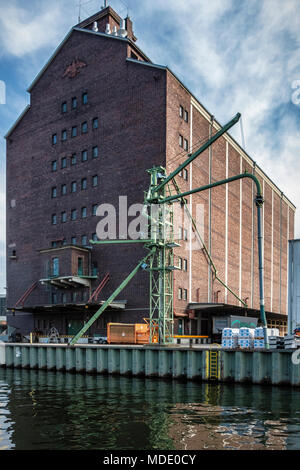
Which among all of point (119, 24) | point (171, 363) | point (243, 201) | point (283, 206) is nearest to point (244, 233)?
point (243, 201)

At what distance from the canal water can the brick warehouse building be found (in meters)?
20.8

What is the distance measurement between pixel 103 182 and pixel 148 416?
36697 millimetres

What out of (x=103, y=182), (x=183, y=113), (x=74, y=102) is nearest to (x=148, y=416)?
(x=103, y=182)

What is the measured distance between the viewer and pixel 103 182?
5191cm

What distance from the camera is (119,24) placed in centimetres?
6156

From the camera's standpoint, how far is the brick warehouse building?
1929 inches

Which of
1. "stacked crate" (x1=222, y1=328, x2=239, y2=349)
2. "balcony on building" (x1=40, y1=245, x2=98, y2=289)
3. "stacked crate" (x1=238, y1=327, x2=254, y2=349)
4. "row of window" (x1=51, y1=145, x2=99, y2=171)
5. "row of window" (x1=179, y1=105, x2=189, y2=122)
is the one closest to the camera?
"stacked crate" (x1=238, y1=327, x2=254, y2=349)

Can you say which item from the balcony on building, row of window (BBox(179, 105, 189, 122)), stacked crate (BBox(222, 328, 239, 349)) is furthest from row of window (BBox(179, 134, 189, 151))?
stacked crate (BBox(222, 328, 239, 349))

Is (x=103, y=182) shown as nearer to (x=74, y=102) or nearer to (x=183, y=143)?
(x=183, y=143)

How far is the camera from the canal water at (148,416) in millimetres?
14352

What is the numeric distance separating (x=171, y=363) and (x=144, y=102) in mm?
30281

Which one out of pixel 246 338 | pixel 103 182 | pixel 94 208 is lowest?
pixel 246 338

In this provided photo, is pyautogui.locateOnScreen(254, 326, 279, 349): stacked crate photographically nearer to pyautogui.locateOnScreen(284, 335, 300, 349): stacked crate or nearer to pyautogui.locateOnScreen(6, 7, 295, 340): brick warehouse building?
pyautogui.locateOnScreen(284, 335, 300, 349): stacked crate
